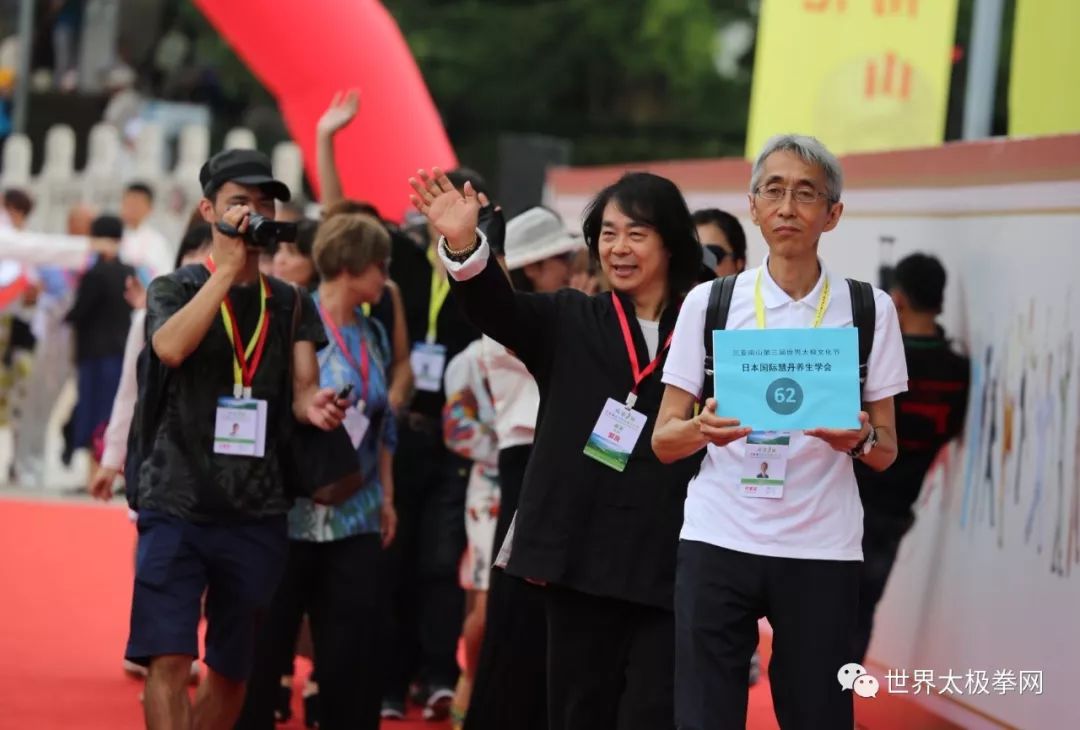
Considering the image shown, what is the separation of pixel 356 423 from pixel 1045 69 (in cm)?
520

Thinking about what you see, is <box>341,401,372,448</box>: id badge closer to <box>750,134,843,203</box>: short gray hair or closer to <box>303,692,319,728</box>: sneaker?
<box>303,692,319,728</box>: sneaker

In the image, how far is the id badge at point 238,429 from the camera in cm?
571

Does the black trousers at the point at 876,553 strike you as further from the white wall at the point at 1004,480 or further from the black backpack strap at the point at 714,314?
the black backpack strap at the point at 714,314

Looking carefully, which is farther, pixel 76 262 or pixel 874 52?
pixel 76 262

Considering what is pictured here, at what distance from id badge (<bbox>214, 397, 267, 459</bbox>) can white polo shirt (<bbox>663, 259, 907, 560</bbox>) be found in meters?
1.51

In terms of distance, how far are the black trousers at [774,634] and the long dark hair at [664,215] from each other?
927mm

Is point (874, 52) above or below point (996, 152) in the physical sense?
above

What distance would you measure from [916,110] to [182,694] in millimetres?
7519

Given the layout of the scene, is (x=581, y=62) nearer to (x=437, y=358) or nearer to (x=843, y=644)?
(x=437, y=358)

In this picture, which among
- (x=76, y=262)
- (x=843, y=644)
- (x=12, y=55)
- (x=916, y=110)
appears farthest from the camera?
(x=12, y=55)

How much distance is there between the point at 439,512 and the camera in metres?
7.82

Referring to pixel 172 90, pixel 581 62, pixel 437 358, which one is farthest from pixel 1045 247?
pixel 581 62

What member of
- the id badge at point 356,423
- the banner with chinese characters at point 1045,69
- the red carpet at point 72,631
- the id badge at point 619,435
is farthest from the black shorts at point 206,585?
the banner with chinese characters at point 1045,69

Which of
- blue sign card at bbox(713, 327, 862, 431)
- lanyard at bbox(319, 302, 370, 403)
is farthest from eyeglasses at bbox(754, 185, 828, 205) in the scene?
lanyard at bbox(319, 302, 370, 403)
